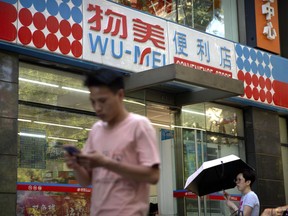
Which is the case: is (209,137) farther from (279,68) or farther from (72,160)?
(72,160)

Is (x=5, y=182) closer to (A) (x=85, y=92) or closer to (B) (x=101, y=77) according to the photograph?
(A) (x=85, y=92)

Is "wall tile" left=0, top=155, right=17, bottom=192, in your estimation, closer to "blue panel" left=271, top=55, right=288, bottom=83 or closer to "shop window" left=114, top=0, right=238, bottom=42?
"shop window" left=114, top=0, right=238, bottom=42

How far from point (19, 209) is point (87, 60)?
2650 mm

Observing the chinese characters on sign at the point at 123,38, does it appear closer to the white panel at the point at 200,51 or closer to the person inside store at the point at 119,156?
the white panel at the point at 200,51

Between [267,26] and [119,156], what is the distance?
11.0 m

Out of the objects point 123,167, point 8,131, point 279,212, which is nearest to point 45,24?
point 8,131

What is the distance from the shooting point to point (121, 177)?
2682mm

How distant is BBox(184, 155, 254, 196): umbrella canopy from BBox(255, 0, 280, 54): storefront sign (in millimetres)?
6670

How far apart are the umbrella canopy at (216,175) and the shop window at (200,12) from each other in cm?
472

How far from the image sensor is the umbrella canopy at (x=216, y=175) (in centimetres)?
640

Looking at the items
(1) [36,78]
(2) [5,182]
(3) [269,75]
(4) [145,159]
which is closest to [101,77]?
(4) [145,159]

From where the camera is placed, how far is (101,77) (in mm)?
2729

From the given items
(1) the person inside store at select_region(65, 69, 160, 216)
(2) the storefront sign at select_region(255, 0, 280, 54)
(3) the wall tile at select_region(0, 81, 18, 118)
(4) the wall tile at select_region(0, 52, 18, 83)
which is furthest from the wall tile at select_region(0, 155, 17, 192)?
(2) the storefront sign at select_region(255, 0, 280, 54)

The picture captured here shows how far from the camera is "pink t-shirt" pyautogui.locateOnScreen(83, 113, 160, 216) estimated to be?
2678 mm
